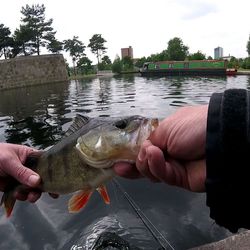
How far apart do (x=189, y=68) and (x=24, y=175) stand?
4871 cm

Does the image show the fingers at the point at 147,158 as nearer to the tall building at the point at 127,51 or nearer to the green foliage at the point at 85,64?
the green foliage at the point at 85,64

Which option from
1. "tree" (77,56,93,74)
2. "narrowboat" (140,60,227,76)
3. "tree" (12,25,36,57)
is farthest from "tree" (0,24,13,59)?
"tree" (77,56,93,74)

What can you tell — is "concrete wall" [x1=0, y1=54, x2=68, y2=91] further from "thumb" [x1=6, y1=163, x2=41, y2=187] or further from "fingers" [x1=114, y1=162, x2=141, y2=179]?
"fingers" [x1=114, y1=162, x2=141, y2=179]

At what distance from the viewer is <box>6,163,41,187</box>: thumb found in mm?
3023

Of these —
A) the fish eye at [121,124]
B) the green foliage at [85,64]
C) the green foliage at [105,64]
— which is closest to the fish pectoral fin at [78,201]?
the fish eye at [121,124]

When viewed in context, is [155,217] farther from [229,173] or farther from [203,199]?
[229,173]

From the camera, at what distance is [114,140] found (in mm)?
2225

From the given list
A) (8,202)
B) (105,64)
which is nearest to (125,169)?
(8,202)

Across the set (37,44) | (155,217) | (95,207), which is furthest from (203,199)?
(37,44)

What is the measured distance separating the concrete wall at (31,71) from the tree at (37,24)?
26.3 ft

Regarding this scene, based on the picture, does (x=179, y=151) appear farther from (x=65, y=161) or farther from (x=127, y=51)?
(x=127, y=51)

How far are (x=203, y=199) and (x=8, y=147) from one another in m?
3.42

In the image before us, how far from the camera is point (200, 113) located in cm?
190

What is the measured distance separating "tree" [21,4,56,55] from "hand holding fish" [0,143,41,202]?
6212 centimetres
